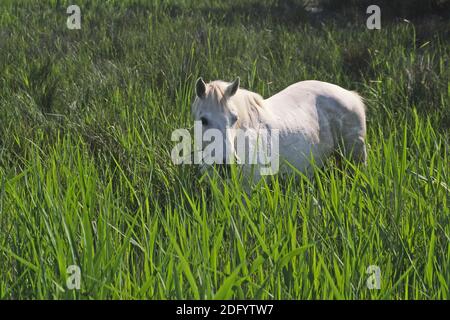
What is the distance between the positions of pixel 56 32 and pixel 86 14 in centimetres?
129

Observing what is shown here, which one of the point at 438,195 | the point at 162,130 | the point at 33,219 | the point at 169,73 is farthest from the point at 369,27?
the point at 33,219

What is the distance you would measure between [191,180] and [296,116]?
875mm

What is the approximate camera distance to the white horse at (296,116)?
368 cm

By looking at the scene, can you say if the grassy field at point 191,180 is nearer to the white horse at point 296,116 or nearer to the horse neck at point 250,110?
the white horse at point 296,116

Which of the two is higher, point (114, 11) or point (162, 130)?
point (114, 11)

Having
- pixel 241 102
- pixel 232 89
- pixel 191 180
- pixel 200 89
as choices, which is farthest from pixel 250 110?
pixel 191 180

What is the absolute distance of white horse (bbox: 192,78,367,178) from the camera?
12.1 ft

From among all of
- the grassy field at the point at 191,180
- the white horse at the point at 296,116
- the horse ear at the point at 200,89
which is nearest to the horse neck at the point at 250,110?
the white horse at the point at 296,116

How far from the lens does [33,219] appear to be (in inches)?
109

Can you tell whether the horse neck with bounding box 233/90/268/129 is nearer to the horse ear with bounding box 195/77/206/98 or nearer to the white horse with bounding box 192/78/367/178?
the white horse with bounding box 192/78/367/178

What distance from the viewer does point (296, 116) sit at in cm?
435

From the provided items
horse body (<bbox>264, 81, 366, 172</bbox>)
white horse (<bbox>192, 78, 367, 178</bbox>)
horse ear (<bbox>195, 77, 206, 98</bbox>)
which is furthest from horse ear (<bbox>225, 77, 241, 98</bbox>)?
horse body (<bbox>264, 81, 366, 172</bbox>)

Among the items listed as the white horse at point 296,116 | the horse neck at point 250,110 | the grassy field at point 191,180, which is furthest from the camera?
the horse neck at point 250,110

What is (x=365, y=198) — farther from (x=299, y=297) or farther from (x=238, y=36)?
(x=238, y=36)
